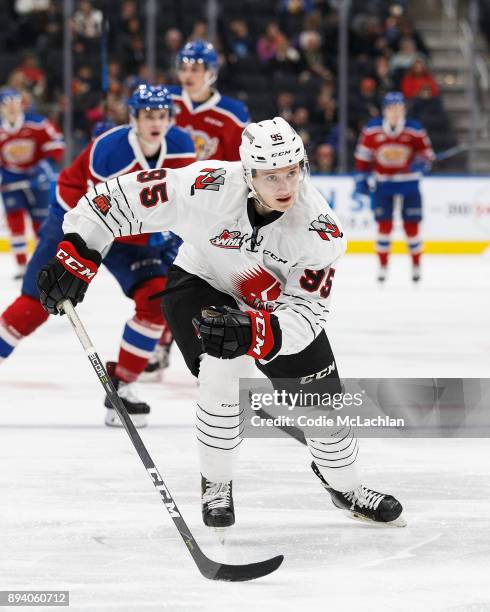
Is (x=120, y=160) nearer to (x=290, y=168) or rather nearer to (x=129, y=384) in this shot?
(x=129, y=384)

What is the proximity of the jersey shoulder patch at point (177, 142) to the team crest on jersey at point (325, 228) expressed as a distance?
56.7 inches

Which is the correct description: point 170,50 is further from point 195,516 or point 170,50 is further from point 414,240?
point 195,516

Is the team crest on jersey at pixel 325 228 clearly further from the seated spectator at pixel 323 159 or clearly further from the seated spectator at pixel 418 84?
the seated spectator at pixel 418 84

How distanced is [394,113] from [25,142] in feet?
8.18

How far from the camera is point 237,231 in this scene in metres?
2.59

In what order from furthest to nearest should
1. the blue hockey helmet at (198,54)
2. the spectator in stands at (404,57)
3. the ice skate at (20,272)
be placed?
the spectator in stands at (404,57) < the ice skate at (20,272) < the blue hockey helmet at (198,54)

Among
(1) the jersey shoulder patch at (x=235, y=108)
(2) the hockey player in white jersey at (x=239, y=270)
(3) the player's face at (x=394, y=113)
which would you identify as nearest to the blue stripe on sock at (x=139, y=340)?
(2) the hockey player in white jersey at (x=239, y=270)

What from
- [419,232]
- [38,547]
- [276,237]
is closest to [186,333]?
[276,237]

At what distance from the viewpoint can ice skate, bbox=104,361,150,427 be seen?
380 cm

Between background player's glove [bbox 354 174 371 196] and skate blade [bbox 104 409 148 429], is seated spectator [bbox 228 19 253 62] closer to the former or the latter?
background player's glove [bbox 354 174 371 196]

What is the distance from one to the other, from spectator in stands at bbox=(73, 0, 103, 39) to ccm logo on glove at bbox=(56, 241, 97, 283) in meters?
8.01

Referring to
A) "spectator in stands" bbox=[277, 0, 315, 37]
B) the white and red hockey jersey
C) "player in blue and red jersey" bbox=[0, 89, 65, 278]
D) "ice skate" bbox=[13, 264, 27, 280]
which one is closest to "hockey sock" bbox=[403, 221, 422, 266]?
"player in blue and red jersey" bbox=[0, 89, 65, 278]

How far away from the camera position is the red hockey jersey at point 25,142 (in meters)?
8.21

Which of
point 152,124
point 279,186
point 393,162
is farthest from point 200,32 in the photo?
point 279,186
